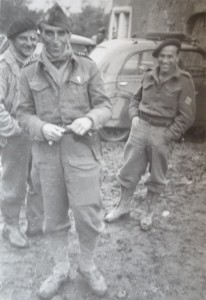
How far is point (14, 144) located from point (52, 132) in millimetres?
608

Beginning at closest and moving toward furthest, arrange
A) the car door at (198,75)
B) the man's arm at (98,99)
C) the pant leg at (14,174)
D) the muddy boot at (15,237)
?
the man's arm at (98,99) < the pant leg at (14,174) < the muddy boot at (15,237) < the car door at (198,75)

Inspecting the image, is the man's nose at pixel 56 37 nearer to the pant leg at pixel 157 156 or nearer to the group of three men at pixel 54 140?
the group of three men at pixel 54 140

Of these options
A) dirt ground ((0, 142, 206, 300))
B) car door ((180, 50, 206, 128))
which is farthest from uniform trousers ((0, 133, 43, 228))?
car door ((180, 50, 206, 128))

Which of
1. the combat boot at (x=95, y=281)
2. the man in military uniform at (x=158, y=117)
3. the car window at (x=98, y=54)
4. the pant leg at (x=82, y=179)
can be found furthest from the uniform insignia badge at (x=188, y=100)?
the car window at (x=98, y=54)

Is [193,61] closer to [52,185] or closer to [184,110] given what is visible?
[184,110]

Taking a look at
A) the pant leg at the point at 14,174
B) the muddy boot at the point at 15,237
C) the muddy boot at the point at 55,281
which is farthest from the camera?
the muddy boot at the point at 15,237

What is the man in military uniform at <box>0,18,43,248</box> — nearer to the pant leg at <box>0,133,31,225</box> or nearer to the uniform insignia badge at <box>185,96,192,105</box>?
the pant leg at <box>0,133,31,225</box>

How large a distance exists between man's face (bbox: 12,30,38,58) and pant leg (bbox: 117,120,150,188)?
838 millimetres

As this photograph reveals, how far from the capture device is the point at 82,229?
1.96 meters

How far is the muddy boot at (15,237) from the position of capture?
240 centimetres

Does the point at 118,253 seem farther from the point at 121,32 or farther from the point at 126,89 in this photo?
the point at 121,32

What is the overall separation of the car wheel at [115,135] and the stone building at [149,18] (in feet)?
4.12

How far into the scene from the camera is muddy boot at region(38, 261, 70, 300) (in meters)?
1.98

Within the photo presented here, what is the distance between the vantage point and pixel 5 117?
2.15 meters
